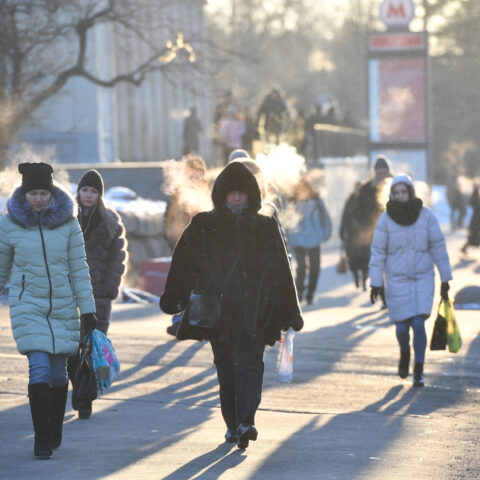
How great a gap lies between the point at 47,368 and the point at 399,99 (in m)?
28.5

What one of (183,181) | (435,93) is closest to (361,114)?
(435,93)

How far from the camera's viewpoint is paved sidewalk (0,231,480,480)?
6961 millimetres

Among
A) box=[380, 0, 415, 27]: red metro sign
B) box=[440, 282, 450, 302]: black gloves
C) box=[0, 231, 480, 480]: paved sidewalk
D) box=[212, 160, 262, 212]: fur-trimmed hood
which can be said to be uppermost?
box=[380, 0, 415, 27]: red metro sign

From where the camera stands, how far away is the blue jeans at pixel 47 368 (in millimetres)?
7094

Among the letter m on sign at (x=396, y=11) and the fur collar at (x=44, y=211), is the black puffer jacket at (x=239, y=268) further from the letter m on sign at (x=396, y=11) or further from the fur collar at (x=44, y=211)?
the letter m on sign at (x=396, y=11)

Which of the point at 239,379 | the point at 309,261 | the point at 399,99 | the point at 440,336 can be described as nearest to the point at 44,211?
the point at 239,379

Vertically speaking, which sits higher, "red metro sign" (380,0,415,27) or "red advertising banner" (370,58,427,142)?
"red metro sign" (380,0,415,27)

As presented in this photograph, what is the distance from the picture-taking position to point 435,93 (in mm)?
73438

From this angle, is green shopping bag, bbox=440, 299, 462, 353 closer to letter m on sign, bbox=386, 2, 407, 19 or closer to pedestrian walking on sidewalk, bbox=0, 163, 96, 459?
pedestrian walking on sidewalk, bbox=0, 163, 96, 459

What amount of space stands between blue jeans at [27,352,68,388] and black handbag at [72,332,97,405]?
30 cm

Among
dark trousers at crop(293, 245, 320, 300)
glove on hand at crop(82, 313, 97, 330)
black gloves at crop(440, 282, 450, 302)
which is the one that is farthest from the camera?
dark trousers at crop(293, 245, 320, 300)

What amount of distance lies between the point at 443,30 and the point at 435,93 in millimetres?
3188

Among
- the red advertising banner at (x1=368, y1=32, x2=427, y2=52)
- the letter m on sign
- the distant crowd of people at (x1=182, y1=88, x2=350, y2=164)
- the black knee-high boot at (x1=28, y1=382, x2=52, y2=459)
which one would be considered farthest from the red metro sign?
the black knee-high boot at (x1=28, y1=382, x2=52, y2=459)

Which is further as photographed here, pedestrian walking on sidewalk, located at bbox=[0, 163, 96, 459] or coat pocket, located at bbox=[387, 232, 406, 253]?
coat pocket, located at bbox=[387, 232, 406, 253]
